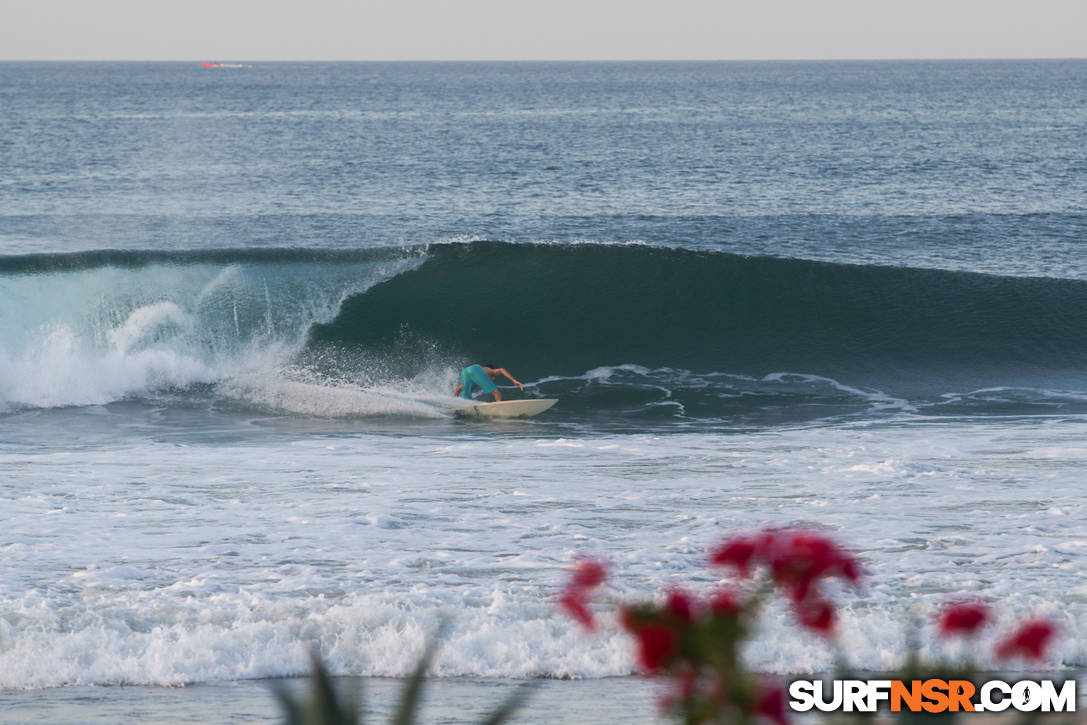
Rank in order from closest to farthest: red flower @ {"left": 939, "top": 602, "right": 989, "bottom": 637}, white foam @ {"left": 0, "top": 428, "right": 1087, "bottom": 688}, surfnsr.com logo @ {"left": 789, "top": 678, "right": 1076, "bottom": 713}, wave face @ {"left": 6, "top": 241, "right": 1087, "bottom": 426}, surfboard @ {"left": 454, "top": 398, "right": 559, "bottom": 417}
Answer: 1. red flower @ {"left": 939, "top": 602, "right": 989, "bottom": 637}
2. surfnsr.com logo @ {"left": 789, "top": 678, "right": 1076, "bottom": 713}
3. white foam @ {"left": 0, "top": 428, "right": 1087, "bottom": 688}
4. surfboard @ {"left": 454, "top": 398, "right": 559, "bottom": 417}
5. wave face @ {"left": 6, "top": 241, "right": 1087, "bottom": 426}

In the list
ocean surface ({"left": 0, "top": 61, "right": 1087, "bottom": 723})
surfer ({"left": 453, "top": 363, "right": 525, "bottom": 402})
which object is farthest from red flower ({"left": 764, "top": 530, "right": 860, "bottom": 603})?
surfer ({"left": 453, "top": 363, "right": 525, "bottom": 402})

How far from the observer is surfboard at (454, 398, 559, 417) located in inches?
622

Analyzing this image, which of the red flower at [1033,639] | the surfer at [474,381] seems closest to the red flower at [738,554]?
the red flower at [1033,639]

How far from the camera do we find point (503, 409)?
15.8 m

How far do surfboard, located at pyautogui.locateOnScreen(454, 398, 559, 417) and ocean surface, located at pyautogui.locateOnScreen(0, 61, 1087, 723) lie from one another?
258mm

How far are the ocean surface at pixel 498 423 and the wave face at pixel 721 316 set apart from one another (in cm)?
8

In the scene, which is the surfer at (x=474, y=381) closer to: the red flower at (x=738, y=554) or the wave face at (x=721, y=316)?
the wave face at (x=721, y=316)

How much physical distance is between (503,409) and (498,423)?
39 cm

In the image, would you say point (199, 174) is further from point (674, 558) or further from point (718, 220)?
point (674, 558)

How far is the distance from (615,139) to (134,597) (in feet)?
191

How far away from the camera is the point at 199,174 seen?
156 feet

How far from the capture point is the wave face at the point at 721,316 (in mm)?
20109

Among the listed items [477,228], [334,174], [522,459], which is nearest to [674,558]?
[522,459]

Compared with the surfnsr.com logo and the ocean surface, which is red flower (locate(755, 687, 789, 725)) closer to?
the surfnsr.com logo
